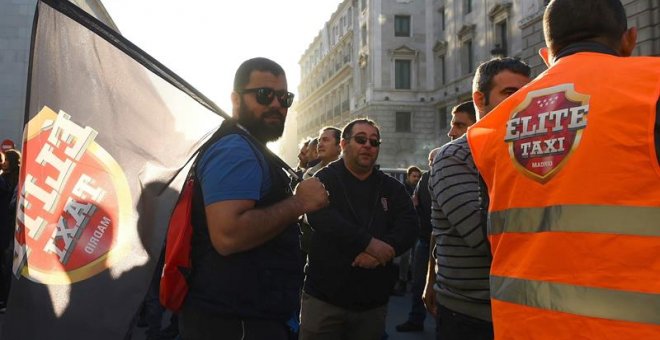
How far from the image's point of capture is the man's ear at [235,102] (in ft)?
8.18

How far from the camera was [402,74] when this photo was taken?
A: 3653 centimetres

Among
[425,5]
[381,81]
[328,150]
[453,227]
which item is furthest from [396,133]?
[453,227]

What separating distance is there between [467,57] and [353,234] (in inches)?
1151

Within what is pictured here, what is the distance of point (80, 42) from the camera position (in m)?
2.29

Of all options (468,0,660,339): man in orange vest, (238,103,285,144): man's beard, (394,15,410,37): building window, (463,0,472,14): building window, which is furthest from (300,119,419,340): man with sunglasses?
(394,15,410,37): building window

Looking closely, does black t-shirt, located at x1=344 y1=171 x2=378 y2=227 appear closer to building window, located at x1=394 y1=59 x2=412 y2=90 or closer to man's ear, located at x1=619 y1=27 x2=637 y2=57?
man's ear, located at x1=619 y1=27 x2=637 y2=57

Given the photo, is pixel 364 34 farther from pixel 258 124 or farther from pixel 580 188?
pixel 580 188

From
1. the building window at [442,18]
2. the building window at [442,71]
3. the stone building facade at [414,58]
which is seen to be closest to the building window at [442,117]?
the stone building facade at [414,58]

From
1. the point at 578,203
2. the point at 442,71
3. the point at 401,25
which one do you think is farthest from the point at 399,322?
the point at 401,25

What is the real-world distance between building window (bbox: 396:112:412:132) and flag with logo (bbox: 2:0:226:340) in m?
34.2

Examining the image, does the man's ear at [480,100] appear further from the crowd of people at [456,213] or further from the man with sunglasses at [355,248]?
the man with sunglasses at [355,248]

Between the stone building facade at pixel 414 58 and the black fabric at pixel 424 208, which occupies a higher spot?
the stone building facade at pixel 414 58

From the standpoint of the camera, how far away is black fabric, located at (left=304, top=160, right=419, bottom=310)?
3.32m

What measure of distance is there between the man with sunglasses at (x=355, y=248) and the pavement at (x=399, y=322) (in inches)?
103
